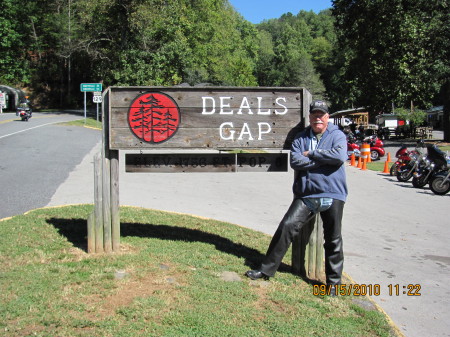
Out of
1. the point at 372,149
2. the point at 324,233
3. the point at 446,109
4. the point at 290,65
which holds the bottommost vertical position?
the point at 324,233

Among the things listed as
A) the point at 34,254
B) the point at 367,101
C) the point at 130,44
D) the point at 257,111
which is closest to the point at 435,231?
the point at 257,111

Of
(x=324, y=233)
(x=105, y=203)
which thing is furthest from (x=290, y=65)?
(x=324, y=233)

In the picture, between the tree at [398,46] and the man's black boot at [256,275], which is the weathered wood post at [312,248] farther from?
the tree at [398,46]

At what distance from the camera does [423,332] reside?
14.1 feet

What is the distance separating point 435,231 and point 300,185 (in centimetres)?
476

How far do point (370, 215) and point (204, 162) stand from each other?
5.01 m

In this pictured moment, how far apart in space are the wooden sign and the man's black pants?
1096 millimetres

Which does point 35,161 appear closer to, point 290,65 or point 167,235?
point 167,235

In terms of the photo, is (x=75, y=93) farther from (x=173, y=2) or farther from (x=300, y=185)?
(x=300, y=185)

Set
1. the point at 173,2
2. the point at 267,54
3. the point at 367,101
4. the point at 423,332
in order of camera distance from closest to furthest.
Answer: the point at 423,332
the point at 367,101
the point at 173,2
the point at 267,54

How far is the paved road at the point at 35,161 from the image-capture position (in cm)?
938

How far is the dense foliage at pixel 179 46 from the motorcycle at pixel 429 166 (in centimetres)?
1723

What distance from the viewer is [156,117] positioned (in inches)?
222
